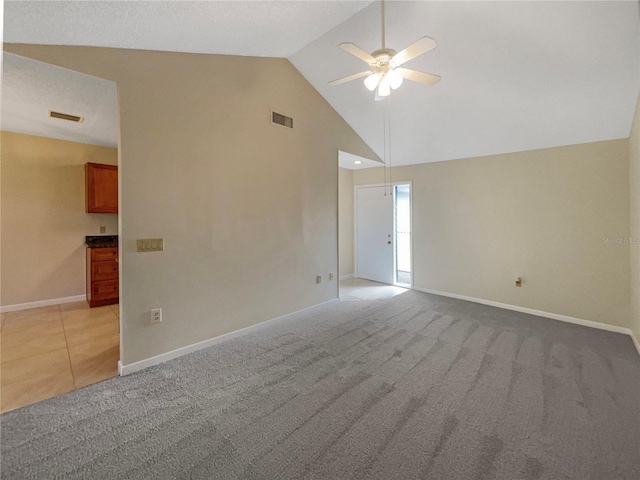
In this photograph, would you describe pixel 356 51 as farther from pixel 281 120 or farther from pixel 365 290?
pixel 365 290

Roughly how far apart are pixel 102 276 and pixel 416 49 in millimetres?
5162

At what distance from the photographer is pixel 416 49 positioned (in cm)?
207

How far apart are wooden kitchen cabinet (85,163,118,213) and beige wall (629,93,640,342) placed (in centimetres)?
687

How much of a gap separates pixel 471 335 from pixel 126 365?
3.65 m

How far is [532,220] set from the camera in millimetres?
4039

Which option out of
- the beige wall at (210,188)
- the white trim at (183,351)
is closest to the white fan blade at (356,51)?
the beige wall at (210,188)

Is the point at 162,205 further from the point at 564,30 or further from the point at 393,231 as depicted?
the point at 393,231

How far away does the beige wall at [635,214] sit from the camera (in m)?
2.80

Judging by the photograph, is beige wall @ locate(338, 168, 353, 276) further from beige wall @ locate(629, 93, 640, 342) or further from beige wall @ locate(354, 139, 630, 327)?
beige wall @ locate(629, 93, 640, 342)

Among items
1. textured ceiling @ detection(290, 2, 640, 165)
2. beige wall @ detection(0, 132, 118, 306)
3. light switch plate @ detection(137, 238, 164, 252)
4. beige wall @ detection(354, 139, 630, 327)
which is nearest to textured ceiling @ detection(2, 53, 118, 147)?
beige wall @ detection(0, 132, 118, 306)

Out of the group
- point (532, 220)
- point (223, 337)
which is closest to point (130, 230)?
point (223, 337)

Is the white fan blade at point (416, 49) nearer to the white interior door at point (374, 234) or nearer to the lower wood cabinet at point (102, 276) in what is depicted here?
the white interior door at point (374, 234)

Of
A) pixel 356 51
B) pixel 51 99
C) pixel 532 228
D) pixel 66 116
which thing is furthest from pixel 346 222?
pixel 51 99

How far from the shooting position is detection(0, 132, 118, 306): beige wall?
3.96m
